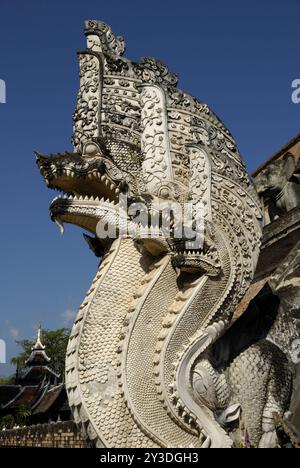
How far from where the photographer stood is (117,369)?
457 cm

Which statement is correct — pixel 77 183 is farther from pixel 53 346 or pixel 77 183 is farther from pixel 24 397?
pixel 53 346

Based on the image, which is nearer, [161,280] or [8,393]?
[161,280]

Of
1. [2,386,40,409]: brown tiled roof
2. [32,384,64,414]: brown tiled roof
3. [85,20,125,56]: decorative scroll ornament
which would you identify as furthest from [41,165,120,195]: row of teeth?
[2,386,40,409]: brown tiled roof

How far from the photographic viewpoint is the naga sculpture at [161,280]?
4.46 metres

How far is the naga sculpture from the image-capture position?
446cm

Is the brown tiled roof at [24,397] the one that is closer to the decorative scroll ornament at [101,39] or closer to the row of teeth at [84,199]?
the decorative scroll ornament at [101,39]

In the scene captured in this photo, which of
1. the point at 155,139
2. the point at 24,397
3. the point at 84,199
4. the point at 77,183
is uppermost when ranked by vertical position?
the point at 155,139

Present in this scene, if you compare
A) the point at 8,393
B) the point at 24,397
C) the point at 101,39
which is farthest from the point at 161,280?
the point at 8,393

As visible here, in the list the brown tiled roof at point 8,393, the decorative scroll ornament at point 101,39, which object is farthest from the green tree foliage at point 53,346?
the decorative scroll ornament at point 101,39

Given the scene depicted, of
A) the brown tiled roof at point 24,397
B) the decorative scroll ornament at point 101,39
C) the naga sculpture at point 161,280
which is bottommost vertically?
the brown tiled roof at point 24,397

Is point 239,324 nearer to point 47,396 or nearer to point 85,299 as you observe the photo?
point 85,299

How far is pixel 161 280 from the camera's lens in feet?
15.9

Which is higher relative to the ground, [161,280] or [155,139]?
[155,139]
